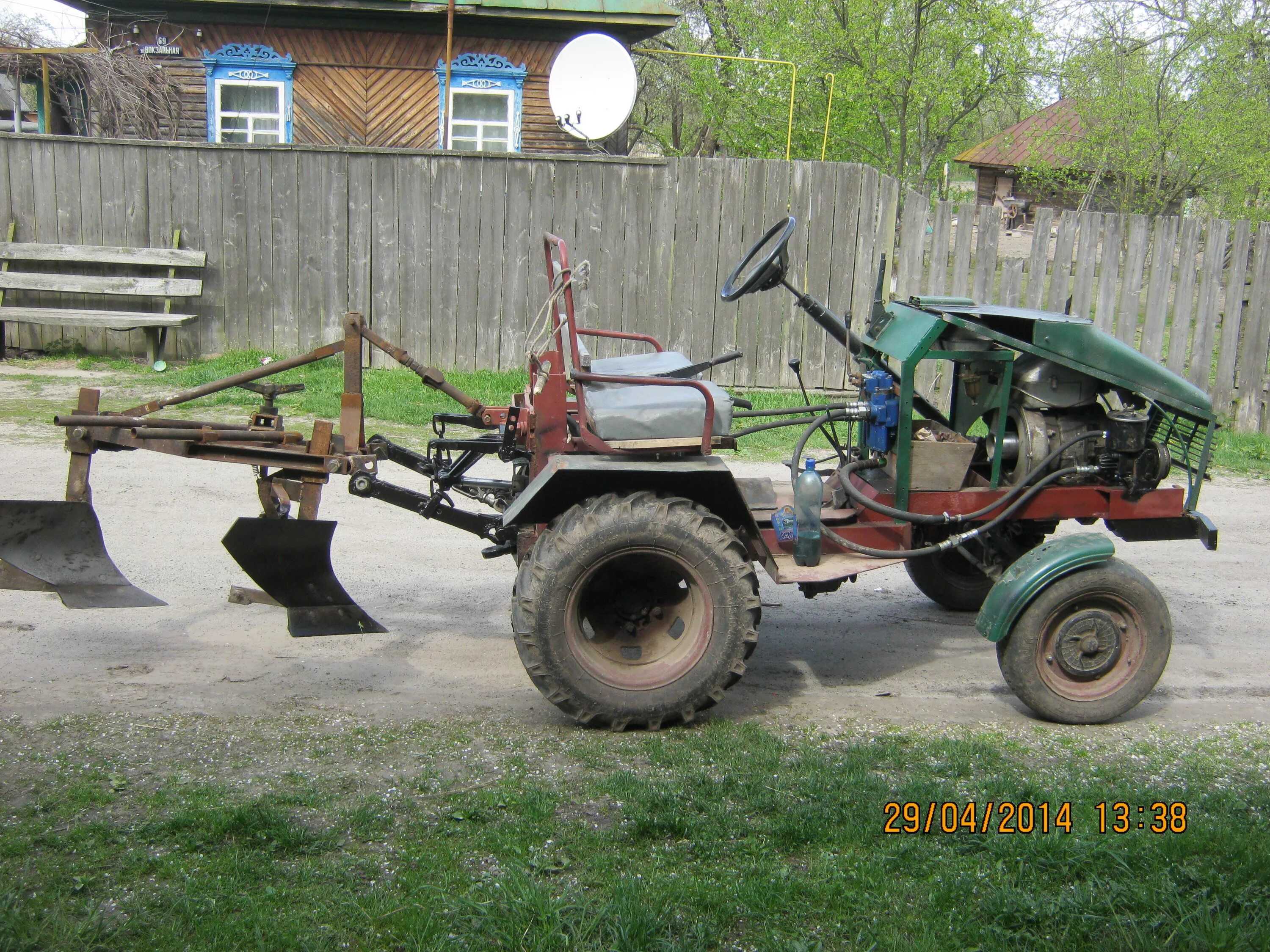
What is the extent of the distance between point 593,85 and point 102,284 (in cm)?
637

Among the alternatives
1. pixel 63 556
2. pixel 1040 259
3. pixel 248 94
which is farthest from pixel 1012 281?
pixel 248 94

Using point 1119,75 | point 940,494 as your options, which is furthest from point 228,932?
point 1119,75

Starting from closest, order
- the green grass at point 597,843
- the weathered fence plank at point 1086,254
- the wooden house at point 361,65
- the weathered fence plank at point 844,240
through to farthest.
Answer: the green grass at point 597,843, the weathered fence plank at point 1086,254, the weathered fence plank at point 844,240, the wooden house at point 361,65

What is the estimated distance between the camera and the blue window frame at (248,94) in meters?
16.6

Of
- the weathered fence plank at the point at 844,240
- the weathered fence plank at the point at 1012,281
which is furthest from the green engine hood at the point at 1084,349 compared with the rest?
the weathered fence plank at the point at 844,240

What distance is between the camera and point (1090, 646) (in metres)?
4.62

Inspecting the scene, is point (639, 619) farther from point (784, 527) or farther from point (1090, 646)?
point (1090, 646)

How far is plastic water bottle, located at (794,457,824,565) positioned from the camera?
4.56m

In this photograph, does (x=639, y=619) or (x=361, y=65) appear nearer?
(x=639, y=619)

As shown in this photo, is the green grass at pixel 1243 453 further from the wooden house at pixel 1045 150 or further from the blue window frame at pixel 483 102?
the blue window frame at pixel 483 102

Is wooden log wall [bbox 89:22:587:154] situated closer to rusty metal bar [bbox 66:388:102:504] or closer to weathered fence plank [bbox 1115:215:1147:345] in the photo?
weathered fence plank [bbox 1115:215:1147:345]

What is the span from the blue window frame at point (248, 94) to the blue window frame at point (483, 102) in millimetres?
2378

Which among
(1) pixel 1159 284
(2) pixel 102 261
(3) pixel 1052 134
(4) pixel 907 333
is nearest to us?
(4) pixel 907 333

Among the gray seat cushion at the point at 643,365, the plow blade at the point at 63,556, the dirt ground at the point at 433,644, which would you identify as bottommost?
the dirt ground at the point at 433,644
